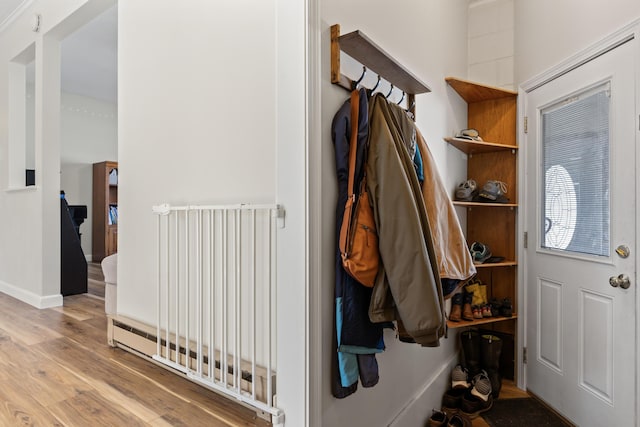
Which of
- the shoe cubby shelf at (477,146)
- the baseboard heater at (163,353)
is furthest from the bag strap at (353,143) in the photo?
the shoe cubby shelf at (477,146)

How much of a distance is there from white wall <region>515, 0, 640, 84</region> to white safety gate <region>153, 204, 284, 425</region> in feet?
6.18

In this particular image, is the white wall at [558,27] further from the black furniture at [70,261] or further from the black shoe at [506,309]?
the black furniture at [70,261]

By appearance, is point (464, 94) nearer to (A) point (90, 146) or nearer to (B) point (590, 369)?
(B) point (590, 369)

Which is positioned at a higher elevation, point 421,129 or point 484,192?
point 421,129

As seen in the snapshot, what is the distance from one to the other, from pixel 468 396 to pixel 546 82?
1.96m

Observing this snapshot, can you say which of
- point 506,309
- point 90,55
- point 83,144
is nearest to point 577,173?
point 506,309

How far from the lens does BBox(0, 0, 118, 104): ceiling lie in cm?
379

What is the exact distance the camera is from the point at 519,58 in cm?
258

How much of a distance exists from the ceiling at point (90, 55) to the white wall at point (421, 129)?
10.0 feet

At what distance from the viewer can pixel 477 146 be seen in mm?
2527

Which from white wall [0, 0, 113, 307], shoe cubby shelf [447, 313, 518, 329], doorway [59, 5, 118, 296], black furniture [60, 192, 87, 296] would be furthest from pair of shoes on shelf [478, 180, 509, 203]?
doorway [59, 5, 118, 296]

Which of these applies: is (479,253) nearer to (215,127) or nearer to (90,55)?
(215,127)

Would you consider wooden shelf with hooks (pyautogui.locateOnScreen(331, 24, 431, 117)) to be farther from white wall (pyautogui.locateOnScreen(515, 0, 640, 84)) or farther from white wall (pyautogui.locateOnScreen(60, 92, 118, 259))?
white wall (pyautogui.locateOnScreen(60, 92, 118, 259))

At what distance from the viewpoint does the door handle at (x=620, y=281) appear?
1.75m
